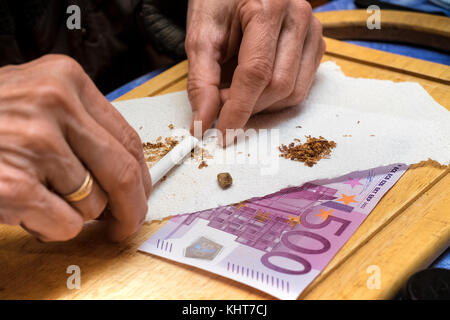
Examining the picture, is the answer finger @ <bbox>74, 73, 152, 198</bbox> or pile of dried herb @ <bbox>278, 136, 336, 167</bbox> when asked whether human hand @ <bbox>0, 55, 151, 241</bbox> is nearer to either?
finger @ <bbox>74, 73, 152, 198</bbox>

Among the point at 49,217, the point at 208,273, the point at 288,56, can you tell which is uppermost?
the point at 288,56

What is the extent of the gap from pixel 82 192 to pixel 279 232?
316 mm

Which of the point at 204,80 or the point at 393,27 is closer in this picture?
the point at 204,80

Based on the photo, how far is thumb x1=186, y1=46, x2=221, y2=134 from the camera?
964 millimetres

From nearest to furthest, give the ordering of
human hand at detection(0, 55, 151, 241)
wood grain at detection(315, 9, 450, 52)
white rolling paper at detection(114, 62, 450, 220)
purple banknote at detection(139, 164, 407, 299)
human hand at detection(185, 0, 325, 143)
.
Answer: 1. human hand at detection(0, 55, 151, 241)
2. purple banknote at detection(139, 164, 407, 299)
3. white rolling paper at detection(114, 62, 450, 220)
4. human hand at detection(185, 0, 325, 143)
5. wood grain at detection(315, 9, 450, 52)

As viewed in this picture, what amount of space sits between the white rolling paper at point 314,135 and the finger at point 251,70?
0.06 metres

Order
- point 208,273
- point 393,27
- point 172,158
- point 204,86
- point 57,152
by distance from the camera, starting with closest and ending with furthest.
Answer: point 57,152 → point 208,273 → point 172,158 → point 204,86 → point 393,27

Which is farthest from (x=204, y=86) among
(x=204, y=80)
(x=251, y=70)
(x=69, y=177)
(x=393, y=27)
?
(x=393, y=27)

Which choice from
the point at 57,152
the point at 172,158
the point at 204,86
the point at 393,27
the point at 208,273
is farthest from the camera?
the point at 393,27

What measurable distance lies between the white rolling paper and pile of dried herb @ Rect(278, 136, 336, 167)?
0.5 inches

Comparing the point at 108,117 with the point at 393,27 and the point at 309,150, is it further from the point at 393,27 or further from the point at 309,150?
the point at 393,27

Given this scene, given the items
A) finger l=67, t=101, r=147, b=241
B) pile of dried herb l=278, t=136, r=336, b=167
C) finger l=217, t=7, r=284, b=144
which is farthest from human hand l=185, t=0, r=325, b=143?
finger l=67, t=101, r=147, b=241

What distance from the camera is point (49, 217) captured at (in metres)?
0.56
